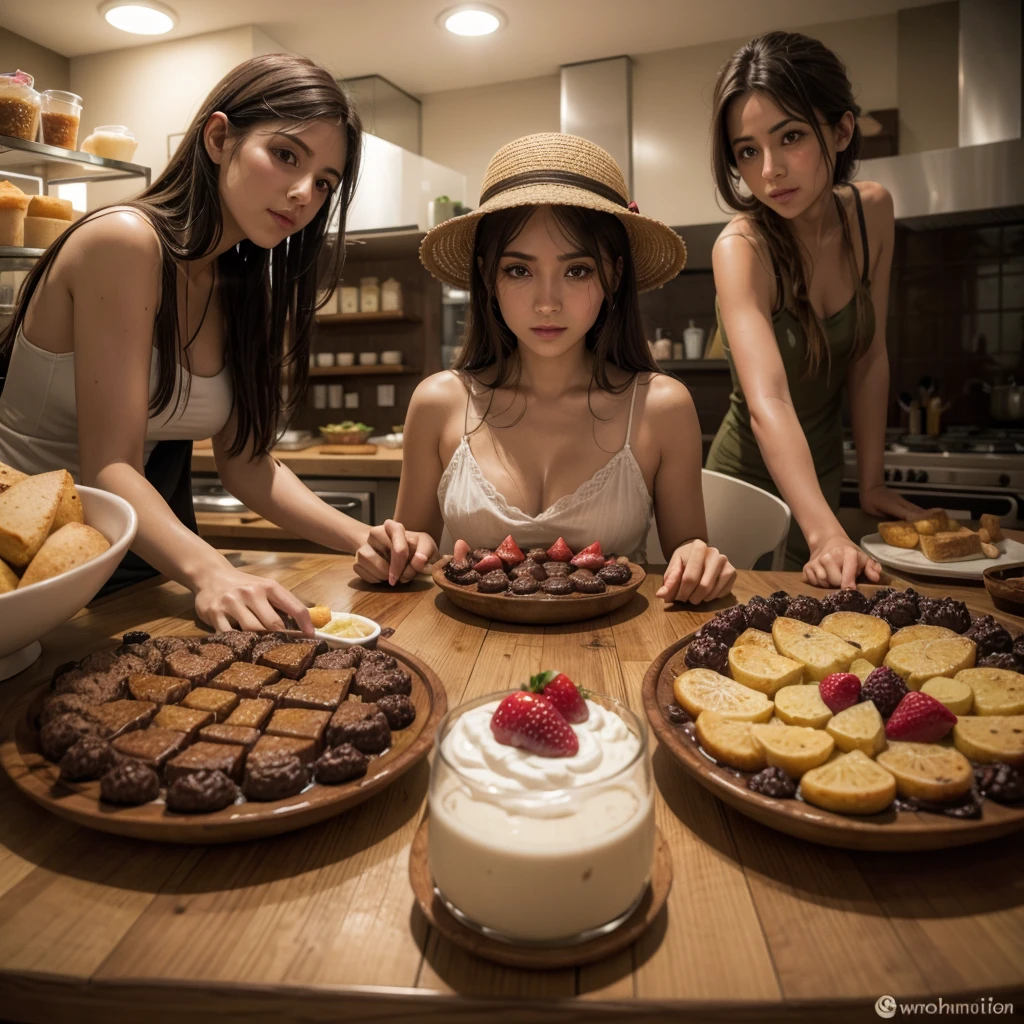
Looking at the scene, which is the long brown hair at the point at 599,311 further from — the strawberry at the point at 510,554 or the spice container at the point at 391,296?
the spice container at the point at 391,296

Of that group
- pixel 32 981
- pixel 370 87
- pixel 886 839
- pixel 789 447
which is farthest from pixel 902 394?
pixel 32 981

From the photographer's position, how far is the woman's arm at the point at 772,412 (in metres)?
1.63

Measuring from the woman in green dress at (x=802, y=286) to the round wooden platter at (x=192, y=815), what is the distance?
1.12 m

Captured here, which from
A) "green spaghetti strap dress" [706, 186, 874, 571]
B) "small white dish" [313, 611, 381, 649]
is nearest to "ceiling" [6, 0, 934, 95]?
"green spaghetti strap dress" [706, 186, 874, 571]

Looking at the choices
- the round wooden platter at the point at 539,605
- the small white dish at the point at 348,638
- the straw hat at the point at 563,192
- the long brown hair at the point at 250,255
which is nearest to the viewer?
the small white dish at the point at 348,638

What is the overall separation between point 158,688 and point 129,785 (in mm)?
212

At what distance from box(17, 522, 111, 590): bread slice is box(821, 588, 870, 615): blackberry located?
3.37 ft

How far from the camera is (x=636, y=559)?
2.05 metres

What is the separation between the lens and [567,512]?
1.87 metres

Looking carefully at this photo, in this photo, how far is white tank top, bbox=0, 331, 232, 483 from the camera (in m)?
1.68

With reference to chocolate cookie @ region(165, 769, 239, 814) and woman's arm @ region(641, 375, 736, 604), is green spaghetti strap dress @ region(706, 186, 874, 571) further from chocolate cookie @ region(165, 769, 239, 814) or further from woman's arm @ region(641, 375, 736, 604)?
chocolate cookie @ region(165, 769, 239, 814)

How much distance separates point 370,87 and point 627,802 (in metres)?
6.15

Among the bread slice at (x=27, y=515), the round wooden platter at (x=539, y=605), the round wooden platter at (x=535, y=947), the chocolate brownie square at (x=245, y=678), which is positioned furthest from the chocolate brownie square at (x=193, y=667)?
the round wooden platter at (x=539, y=605)

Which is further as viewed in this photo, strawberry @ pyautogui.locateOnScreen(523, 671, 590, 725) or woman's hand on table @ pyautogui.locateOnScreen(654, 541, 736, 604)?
woman's hand on table @ pyautogui.locateOnScreen(654, 541, 736, 604)
